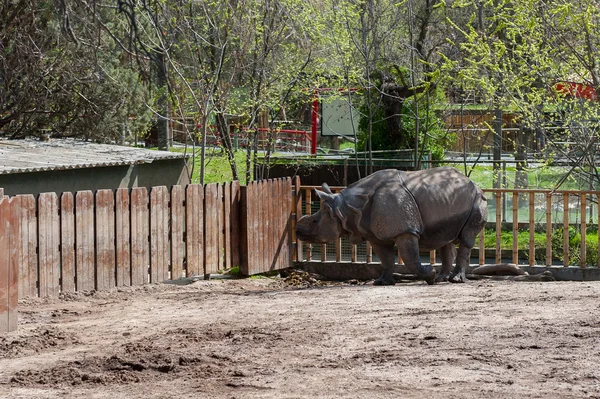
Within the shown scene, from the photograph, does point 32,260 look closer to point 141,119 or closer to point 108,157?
point 108,157

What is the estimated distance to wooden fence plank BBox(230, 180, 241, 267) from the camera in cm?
1555

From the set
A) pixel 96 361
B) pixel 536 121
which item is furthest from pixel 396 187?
pixel 96 361

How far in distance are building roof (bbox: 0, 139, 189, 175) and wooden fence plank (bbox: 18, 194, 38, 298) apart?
2398mm

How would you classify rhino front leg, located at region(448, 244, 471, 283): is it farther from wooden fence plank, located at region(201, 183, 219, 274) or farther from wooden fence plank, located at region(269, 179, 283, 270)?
wooden fence plank, located at region(201, 183, 219, 274)

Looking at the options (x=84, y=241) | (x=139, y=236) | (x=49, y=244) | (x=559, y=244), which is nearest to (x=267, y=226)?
(x=139, y=236)

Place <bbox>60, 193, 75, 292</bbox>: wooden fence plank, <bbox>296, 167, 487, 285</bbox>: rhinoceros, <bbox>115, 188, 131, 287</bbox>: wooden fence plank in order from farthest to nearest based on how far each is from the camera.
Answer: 1. <bbox>296, 167, 487, 285</bbox>: rhinoceros
2. <bbox>115, 188, 131, 287</bbox>: wooden fence plank
3. <bbox>60, 193, 75, 292</bbox>: wooden fence plank

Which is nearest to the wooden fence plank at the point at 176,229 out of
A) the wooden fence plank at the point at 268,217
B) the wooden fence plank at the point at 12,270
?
the wooden fence plank at the point at 268,217

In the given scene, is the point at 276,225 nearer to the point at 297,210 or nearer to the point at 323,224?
the point at 297,210

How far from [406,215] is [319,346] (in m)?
5.58

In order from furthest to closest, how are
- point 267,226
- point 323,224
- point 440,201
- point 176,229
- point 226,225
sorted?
point 267,226 < point 226,225 < point 323,224 < point 176,229 < point 440,201

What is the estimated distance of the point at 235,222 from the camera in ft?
51.3

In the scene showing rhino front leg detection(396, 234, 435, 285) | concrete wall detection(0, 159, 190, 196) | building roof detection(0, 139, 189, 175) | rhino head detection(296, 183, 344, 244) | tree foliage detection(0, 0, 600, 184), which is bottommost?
rhino front leg detection(396, 234, 435, 285)

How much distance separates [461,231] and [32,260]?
20.7 feet

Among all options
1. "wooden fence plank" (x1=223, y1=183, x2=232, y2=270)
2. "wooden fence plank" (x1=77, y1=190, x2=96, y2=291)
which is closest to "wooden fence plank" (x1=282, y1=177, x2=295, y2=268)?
"wooden fence plank" (x1=223, y1=183, x2=232, y2=270)
